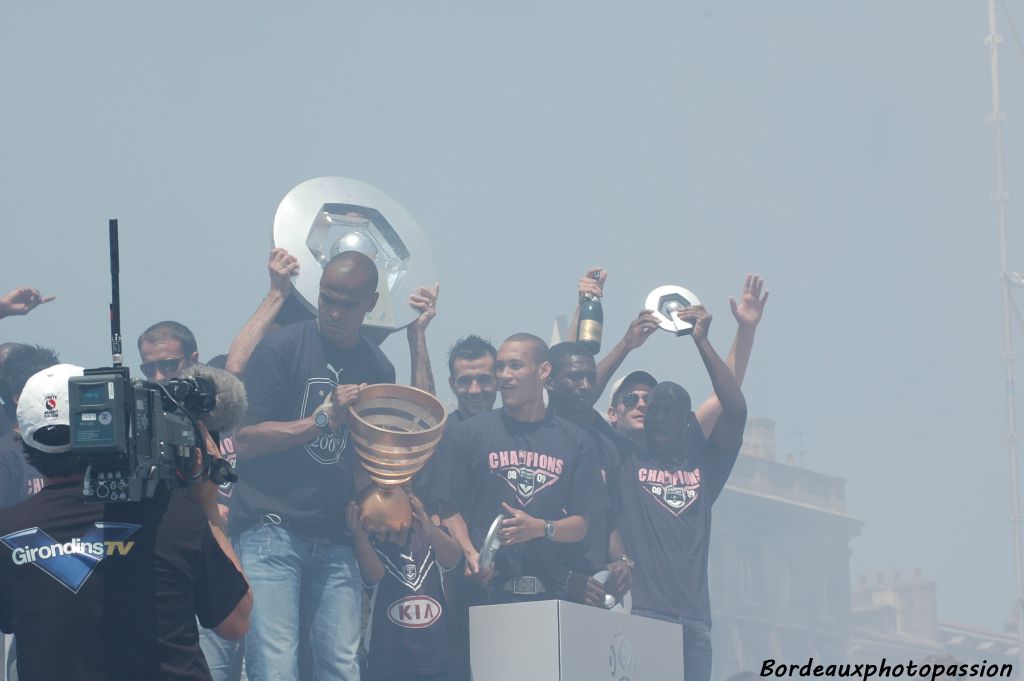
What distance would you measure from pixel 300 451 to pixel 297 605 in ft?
2.68

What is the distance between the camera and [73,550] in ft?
14.3

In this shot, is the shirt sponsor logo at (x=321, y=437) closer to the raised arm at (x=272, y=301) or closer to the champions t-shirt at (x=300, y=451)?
the champions t-shirt at (x=300, y=451)

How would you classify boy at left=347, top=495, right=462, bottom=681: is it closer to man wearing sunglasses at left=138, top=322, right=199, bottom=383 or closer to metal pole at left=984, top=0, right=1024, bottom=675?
man wearing sunglasses at left=138, top=322, right=199, bottom=383

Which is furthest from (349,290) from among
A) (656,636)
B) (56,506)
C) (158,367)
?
(56,506)

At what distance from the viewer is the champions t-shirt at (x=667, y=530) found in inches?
374

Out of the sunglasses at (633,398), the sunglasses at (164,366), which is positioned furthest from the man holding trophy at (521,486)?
the sunglasses at (164,366)

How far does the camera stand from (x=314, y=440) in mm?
8273

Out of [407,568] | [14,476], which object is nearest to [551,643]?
[407,568]

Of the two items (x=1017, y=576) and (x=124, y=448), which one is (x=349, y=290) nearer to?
(x=124, y=448)

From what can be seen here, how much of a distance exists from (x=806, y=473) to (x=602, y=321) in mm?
69069

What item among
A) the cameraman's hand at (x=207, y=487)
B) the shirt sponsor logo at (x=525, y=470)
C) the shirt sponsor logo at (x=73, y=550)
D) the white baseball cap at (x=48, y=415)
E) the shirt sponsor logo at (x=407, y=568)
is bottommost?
the shirt sponsor logo at (x=407, y=568)

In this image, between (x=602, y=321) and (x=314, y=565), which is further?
(x=602, y=321)

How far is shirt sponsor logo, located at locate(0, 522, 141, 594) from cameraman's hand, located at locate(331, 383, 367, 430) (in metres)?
3.50

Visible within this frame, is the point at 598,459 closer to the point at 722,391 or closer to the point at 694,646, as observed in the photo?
the point at 722,391
